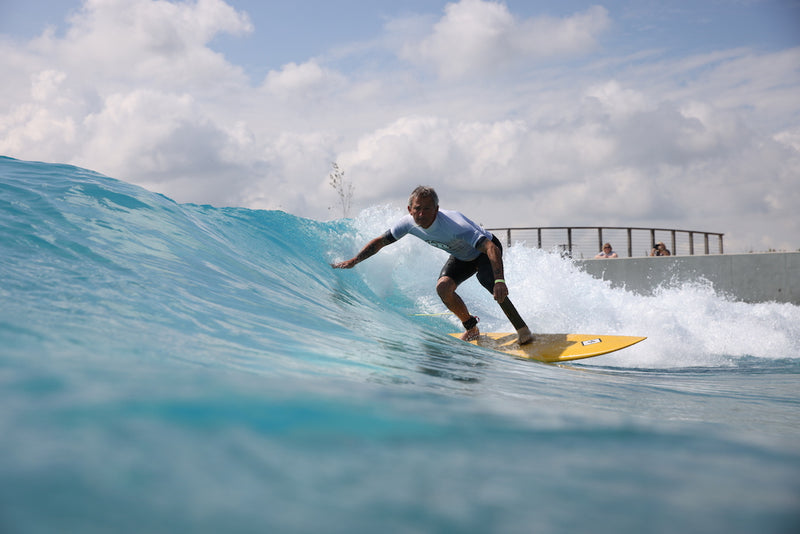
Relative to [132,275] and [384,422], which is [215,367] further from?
[132,275]

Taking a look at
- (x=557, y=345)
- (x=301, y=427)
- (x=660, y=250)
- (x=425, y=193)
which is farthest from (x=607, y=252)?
(x=301, y=427)

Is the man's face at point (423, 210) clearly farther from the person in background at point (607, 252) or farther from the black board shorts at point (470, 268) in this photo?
the person in background at point (607, 252)

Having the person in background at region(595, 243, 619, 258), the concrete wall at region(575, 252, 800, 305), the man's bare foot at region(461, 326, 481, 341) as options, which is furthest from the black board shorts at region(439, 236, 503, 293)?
the person in background at region(595, 243, 619, 258)

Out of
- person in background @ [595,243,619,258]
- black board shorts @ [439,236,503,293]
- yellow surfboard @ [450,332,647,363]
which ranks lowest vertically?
yellow surfboard @ [450,332,647,363]

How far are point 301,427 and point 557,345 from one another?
4381 mm

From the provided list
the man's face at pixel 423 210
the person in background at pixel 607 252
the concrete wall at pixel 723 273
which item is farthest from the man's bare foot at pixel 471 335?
the person in background at pixel 607 252

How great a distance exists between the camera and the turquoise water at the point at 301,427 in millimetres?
1061

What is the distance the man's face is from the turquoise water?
55.3 inches

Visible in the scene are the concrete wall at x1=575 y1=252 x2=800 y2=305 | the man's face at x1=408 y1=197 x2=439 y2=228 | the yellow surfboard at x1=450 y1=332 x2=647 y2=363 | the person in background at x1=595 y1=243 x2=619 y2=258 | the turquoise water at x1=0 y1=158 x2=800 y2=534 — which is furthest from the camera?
the person in background at x1=595 y1=243 x2=619 y2=258

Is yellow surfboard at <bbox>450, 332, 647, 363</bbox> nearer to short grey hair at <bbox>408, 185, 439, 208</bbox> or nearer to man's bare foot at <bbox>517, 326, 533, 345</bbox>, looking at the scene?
man's bare foot at <bbox>517, 326, 533, 345</bbox>

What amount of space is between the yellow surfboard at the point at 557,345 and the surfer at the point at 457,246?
14cm

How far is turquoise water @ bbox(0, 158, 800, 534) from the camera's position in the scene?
1061 mm

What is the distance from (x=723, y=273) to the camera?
12.9 m

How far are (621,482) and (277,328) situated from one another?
2033mm
